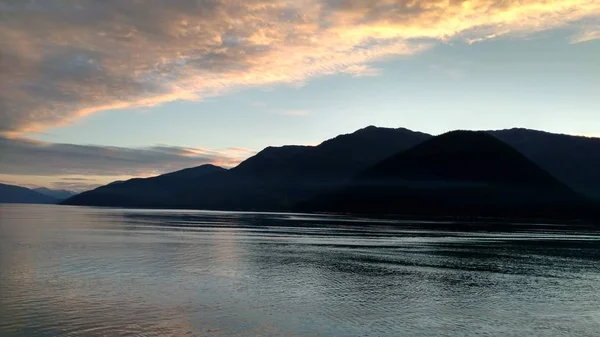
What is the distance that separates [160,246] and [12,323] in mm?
61683

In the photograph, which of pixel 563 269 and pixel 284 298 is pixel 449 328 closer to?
pixel 284 298

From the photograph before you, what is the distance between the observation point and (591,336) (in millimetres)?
36438

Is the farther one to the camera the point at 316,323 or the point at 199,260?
the point at 199,260

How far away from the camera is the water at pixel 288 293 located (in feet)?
121

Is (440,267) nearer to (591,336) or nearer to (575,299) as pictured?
(575,299)

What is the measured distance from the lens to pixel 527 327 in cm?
3897

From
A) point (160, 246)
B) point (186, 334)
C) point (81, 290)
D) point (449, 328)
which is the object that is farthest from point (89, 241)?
point (449, 328)

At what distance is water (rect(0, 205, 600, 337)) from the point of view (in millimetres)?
36938

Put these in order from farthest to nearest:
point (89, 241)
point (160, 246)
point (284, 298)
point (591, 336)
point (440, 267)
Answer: point (89, 241) < point (160, 246) < point (440, 267) < point (284, 298) < point (591, 336)

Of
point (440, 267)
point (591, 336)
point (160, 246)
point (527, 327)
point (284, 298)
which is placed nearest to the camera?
point (591, 336)

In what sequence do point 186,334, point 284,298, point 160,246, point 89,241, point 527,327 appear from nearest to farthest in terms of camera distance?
point 186,334, point 527,327, point 284,298, point 160,246, point 89,241

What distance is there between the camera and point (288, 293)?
50469 mm

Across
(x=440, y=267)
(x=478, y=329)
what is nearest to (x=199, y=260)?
(x=440, y=267)

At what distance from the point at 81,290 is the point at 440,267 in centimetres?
5035
